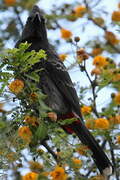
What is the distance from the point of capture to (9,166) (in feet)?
11.3

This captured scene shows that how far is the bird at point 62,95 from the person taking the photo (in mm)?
4578

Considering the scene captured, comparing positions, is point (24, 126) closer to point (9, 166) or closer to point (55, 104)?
point (9, 166)

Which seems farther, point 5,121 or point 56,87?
point 56,87

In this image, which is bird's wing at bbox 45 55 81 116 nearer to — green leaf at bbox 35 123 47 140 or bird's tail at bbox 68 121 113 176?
bird's tail at bbox 68 121 113 176

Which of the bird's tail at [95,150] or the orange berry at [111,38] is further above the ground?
the orange berry at [111,38]

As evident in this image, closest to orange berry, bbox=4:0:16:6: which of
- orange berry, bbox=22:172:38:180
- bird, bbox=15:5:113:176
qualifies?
bird, bbox=15:5:113:176

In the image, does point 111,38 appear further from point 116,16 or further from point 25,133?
point 25,133

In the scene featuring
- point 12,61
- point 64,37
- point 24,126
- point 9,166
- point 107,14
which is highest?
point 107,14

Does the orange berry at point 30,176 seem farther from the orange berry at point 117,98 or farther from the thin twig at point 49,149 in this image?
the orange berry at point 117,98

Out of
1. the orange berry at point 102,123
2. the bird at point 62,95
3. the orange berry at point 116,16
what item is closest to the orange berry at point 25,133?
the orange berry at point 102,123

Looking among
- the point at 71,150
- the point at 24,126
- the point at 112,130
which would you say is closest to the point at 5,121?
the point at 24,126

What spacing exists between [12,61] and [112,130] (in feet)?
4.24

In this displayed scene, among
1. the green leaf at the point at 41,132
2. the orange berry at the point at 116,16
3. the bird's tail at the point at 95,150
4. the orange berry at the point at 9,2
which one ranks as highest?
the orange berry at the point at 9,2

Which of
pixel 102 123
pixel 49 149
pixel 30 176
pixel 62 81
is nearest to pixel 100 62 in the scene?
pixel 62 81
